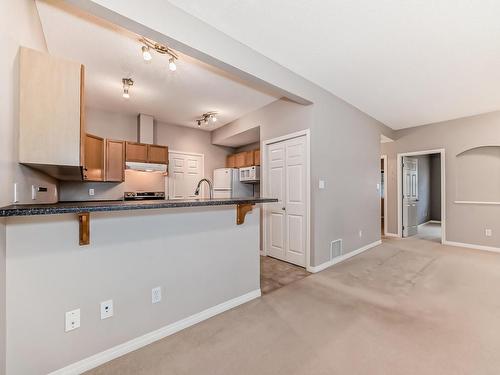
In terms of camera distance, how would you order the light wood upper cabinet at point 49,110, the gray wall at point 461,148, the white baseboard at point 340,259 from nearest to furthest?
1. the light wood upper cabinet at point 49,110
2. the white baseboard at point 340,259
3. the gray wall at point 461,148

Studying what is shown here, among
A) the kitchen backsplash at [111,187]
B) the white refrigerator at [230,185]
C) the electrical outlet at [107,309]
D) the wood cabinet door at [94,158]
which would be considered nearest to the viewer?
the electrical outlet at [107,309]

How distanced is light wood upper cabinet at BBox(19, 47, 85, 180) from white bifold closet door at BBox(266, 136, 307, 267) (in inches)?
111

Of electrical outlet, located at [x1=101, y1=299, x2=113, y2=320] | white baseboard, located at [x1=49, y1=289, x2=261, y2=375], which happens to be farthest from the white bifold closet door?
electrical outlet, located at [x1=101, y1=299, x2=113, y2=320]

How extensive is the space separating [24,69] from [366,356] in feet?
9.98

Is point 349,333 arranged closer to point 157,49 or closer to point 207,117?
point 157,49

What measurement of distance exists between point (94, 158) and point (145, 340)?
10.3 ft

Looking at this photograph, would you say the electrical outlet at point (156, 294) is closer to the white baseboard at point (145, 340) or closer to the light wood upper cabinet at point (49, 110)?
the white baseboard at point (145, 340)

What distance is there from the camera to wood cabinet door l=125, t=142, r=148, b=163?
427 centimetres

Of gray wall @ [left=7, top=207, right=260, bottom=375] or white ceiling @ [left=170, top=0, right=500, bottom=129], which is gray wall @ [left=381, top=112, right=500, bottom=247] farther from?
gray wall @ [left=7, top=207, right=260, bottom=375]

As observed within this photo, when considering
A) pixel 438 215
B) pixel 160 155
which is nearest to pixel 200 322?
pixel 160 155

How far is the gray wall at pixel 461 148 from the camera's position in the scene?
4.36m

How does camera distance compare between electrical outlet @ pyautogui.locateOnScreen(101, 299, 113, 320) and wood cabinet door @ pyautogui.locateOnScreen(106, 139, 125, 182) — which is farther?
wood cabinet door @ pyautogui.locateOnScreen(106, 139, 125, 182)

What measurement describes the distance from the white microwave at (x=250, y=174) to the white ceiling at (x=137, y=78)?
1137 mm

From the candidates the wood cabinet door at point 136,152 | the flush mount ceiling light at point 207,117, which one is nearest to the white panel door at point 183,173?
the wood cabinet door at point 136,152
